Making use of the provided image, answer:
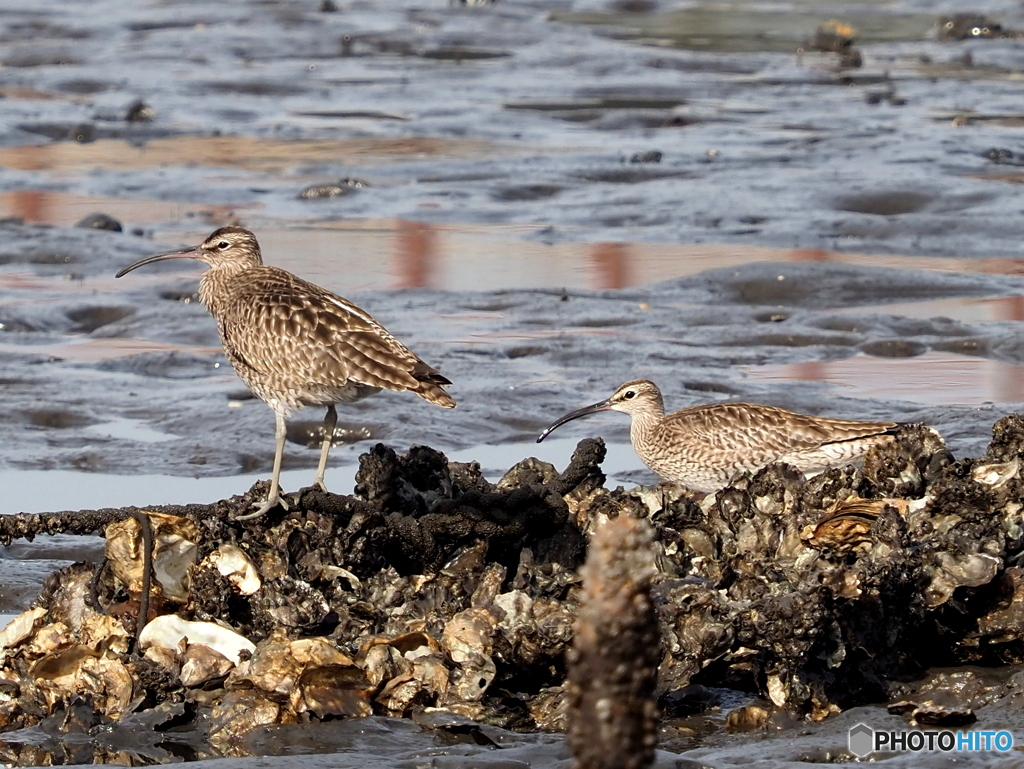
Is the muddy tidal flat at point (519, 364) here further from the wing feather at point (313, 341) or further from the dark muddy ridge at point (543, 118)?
the wing feather at point (313, 341)

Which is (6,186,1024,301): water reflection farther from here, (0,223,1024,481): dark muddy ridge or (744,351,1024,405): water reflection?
(744,351,1024,405): water reflection

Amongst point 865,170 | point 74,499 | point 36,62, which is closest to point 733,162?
point 865,170

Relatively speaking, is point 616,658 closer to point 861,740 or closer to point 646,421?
point 861,740

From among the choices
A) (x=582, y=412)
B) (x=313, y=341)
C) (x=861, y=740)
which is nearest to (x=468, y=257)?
(x=582, y=412)

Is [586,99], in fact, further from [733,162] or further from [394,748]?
[394,748]

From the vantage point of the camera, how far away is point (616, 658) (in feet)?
8.45

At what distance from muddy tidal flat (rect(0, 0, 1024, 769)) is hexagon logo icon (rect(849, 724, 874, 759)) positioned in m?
0.07

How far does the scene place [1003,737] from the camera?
5004 millimetres

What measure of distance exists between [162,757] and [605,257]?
333 inches

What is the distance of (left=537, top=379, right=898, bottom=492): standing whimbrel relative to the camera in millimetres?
8008

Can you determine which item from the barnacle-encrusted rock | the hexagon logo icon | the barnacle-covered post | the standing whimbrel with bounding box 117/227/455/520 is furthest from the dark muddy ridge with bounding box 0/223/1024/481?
the barnacle-covered post

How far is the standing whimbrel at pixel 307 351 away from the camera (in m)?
6.58

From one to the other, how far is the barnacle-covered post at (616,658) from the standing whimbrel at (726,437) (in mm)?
5356

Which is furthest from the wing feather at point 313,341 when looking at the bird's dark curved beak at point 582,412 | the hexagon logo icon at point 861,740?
the hexagon logo icon at point 861,740
